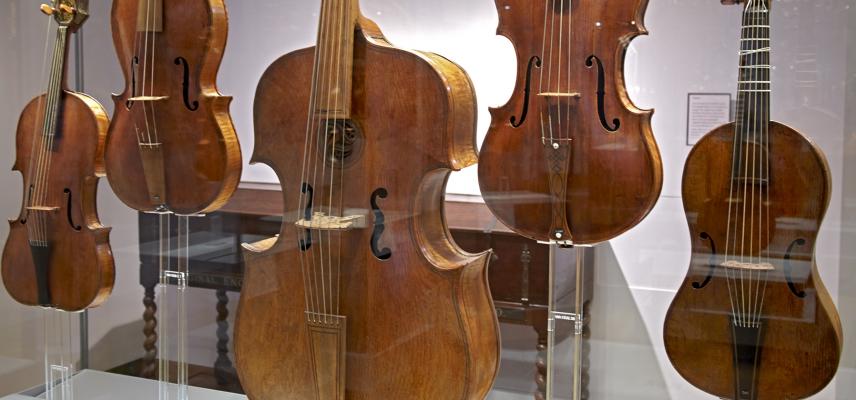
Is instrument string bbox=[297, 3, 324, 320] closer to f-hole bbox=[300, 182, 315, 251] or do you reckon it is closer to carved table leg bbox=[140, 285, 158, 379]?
f-hole bbox=[300, 182, 315, 251]

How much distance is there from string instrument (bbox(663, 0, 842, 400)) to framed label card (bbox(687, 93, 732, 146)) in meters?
0.26

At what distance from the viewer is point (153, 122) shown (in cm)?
242

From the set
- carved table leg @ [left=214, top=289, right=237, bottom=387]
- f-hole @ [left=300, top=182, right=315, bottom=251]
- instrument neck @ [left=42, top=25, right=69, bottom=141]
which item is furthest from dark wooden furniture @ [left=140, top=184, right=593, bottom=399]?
instrument neck @ [left=42, top=25, right=69, bottom=141]

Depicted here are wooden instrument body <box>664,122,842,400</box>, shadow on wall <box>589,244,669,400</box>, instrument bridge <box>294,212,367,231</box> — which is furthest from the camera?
shadow on wall <box>589,244,669,400</box>

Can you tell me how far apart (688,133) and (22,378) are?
253 centimetres

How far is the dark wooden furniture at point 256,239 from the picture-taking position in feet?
7.64

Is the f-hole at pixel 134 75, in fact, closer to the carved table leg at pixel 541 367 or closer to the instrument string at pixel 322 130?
the instrument string at pixel 322 130

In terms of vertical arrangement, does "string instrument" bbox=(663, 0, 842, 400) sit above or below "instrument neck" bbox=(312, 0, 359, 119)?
below

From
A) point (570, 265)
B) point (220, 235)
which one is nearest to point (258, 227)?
point (220, 235)

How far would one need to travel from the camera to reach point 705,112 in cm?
216

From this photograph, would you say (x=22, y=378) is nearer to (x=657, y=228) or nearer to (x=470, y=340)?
(x=470, y=340)

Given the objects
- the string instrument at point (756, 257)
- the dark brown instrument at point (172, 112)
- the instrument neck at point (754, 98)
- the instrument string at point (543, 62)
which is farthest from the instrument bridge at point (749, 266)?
the dark brown instrument at point (172, 112)

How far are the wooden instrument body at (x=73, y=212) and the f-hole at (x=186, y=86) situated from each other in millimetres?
402

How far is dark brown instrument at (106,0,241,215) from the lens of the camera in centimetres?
234
